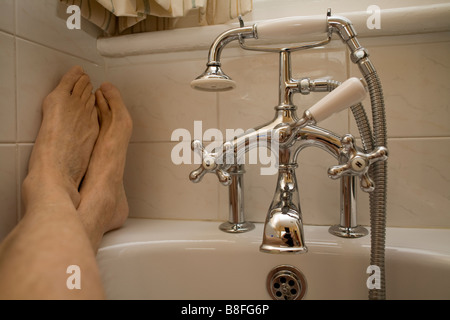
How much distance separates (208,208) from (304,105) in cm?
31

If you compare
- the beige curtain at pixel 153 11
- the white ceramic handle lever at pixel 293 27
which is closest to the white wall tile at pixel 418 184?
the white ceramic handle lever at pixel 293 27

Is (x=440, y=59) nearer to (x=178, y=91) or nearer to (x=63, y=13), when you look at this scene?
(x=178, y=91)

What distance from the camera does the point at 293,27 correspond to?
18.8 inches

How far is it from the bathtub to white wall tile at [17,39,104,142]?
0.26 metres

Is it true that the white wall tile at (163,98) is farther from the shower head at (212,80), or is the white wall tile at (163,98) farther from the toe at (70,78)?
the shower head at (212,80)

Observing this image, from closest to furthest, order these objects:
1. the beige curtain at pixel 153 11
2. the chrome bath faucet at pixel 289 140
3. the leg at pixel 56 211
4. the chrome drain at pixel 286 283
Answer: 1. the leg at pixel 56 211
2. the chrome bath faucet at pixel 289 140
3. the chrome drain at pixel 286 283
4. the beige curtain at pixel 153 11

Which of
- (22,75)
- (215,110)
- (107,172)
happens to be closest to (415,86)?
(215,110)

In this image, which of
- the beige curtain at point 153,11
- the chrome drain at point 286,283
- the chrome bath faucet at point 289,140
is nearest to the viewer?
the chrome bath faucet at point 289,140

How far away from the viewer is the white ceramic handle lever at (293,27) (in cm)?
47

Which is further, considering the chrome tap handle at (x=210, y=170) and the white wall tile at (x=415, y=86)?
the white wall tile at (x=415, y=86)

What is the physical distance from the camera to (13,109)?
553 mm

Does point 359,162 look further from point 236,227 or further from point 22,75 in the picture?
point 22,75

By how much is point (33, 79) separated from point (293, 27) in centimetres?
48

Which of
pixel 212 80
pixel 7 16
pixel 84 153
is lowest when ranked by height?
pixel 84 153
